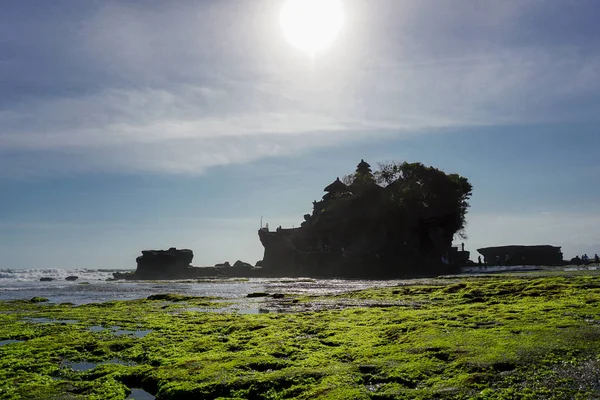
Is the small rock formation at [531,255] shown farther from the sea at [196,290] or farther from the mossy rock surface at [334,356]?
the mossy rock surface at [334,356]

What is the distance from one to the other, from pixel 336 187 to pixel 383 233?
27657 mm

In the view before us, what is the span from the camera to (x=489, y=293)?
2928 centimetres

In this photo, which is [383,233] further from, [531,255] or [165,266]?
[165,266]

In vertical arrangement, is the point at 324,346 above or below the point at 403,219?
below

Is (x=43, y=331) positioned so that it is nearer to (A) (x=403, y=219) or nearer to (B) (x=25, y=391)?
(B) (x=25, y=391)

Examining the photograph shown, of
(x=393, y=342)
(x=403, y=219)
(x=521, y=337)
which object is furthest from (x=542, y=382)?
(x=403, y=219)

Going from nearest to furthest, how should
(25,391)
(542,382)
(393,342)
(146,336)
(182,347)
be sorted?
(542,382), (25,391), (393,342), (182,347), (146,336)

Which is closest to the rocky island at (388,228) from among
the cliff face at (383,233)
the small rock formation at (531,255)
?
the cliff face at (383,233)

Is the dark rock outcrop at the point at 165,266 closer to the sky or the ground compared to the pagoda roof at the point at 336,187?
closer to the ground

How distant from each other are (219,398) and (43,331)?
50.4 ft

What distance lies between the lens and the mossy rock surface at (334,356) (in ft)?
35.2

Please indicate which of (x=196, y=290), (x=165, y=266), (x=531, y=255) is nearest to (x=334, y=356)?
(x=196, y=290)

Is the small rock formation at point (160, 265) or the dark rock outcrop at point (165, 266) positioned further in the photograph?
the small rock formation at point (160, 265)

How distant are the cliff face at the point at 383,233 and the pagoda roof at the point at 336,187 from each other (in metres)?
9.71
